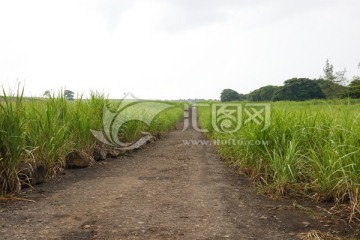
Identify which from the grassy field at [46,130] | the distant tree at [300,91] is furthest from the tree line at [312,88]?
the grassy field at [46,130]

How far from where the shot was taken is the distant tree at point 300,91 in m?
42.9

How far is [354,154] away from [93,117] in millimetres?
4600

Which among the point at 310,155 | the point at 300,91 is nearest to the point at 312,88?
the point at 300,91

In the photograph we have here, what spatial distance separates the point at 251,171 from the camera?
15.6 feet

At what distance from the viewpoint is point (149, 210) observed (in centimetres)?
311

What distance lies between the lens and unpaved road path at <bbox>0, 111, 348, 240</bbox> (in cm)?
255

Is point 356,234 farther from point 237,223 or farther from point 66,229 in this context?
point 66,229

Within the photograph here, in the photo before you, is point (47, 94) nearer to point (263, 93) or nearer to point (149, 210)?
point (149, 210)

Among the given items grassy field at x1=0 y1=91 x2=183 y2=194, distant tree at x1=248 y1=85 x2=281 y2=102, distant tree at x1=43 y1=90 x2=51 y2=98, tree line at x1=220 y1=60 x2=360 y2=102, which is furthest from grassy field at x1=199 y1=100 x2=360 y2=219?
distant tree at x1=248 y1=85 x2=281 y2=102

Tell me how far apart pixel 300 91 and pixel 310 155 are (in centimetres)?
4299

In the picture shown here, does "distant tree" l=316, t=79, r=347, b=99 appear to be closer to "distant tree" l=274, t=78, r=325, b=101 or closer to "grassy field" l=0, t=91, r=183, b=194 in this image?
"distant tree" l=274, t=78, r=325, b=101

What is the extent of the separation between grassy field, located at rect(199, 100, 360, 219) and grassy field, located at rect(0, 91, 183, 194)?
2711 millimetres

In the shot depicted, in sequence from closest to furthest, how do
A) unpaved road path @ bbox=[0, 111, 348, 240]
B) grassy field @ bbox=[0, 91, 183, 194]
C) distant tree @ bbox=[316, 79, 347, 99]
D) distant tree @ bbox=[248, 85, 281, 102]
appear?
unpaved road path @ bbox=[0, 111, 348, 240] < grassy field @ bbox=[0, 91, 183, 194] < distant tree @ bbox=[316, 79, 347, 99] < distant tree @ bbox=[248, 85, 281, 102]

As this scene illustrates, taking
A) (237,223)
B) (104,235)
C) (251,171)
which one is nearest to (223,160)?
(251,171)
